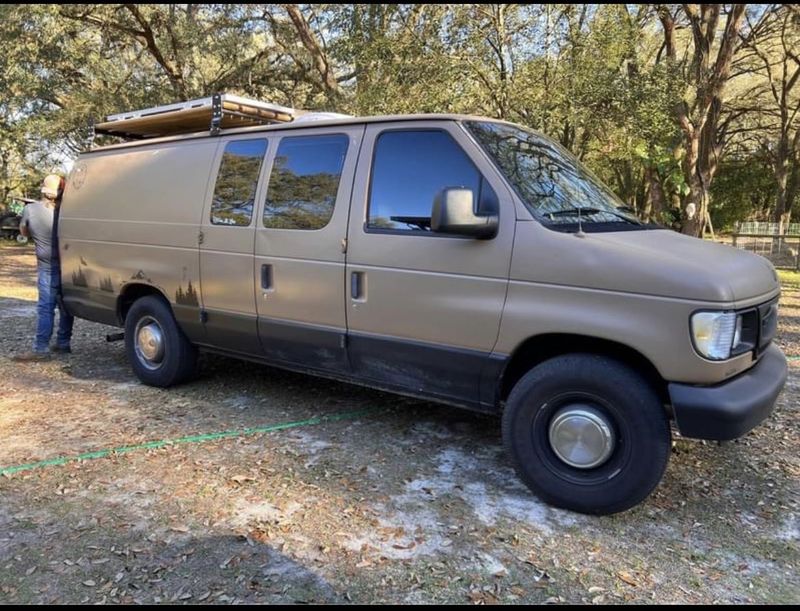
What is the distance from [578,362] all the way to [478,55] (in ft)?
21.5

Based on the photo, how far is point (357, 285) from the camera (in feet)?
13.8

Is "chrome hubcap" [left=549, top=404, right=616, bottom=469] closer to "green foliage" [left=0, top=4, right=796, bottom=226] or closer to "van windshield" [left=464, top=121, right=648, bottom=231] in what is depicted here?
"van windshield" [left=464, top=121, right=648, bottom=231]

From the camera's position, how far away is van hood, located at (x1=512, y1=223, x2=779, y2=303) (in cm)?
309

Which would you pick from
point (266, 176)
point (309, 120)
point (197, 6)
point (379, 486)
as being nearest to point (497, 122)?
point (309, 120)

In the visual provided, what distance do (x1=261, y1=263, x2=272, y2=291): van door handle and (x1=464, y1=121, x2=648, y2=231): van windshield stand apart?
1.81 metres

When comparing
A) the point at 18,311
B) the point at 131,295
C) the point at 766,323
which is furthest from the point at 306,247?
the point at 18,311

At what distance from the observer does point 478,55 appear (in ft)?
28.7

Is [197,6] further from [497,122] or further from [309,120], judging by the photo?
[497,122]

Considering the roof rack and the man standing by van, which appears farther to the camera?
the man standing by van

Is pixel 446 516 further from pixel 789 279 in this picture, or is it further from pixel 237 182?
pixel 789 279

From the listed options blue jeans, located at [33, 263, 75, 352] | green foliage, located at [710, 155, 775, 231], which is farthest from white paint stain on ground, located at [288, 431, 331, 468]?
green foliage, located at [710, 155, 775, 231]

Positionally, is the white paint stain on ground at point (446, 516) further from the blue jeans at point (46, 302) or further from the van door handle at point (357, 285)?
the blue jeans at point (46, 302)

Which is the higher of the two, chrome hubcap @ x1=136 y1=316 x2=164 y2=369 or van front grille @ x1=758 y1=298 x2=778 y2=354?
van front grille @ x1=758 y1=298 x2=778 y2=354

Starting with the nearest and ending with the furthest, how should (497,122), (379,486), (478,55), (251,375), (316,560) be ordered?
1. (316,560)
2. (379,486)
3. (497,122)
4. (251,375)
5. (478,55)
